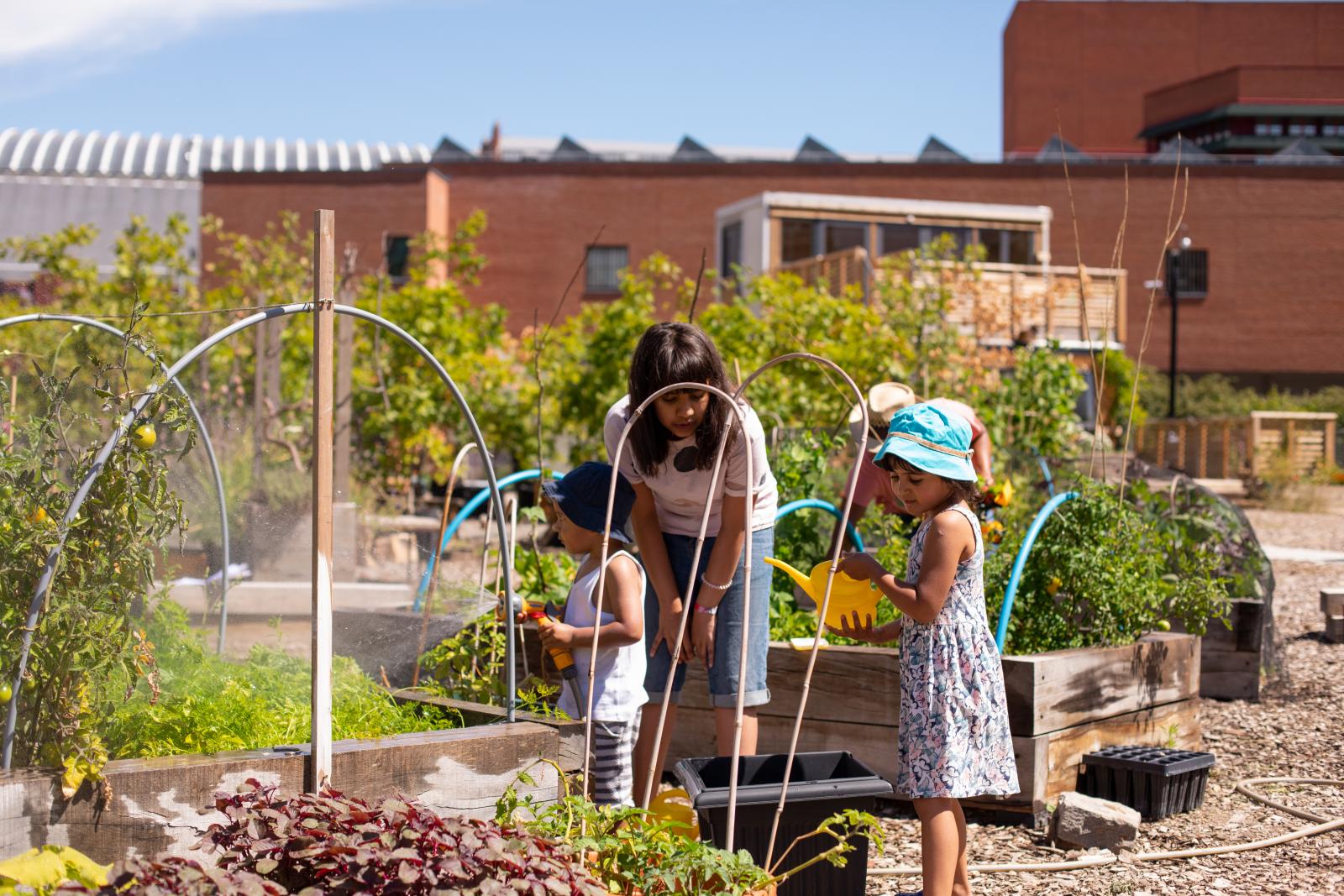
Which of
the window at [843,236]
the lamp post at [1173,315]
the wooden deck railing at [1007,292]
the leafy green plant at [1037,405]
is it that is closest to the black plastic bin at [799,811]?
the leafy green plant at [1037,405]

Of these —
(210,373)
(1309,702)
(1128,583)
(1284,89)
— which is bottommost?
(1309,702)

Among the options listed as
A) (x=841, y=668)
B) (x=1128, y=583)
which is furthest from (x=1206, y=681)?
(x=841, y=668)

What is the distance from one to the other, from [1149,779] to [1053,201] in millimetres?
24639

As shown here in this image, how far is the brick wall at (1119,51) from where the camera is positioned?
36062 mm

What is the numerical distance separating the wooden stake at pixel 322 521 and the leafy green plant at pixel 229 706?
306 mm

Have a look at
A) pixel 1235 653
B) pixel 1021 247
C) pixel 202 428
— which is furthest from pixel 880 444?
pixel 1021 247

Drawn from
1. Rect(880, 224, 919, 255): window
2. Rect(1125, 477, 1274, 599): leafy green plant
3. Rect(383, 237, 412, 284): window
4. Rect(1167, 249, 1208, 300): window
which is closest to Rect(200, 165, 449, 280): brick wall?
Rect(383, 237, 412, 284): window

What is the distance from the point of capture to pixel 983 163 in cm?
2647

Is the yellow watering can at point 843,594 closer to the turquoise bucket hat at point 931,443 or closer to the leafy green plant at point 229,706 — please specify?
the turquoise bucket hat at point 931,443

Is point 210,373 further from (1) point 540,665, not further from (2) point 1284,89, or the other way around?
(2) point 1284,89

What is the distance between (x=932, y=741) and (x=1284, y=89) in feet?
114

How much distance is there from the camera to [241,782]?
96.4 inches

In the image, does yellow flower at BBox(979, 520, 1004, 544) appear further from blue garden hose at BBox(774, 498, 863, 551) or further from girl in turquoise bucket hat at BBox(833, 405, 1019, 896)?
girl in turquoise bucket hat at BBox(833, 405, 1019, 896)

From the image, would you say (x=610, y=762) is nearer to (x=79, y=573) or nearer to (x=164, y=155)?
(x=79, y=573)
